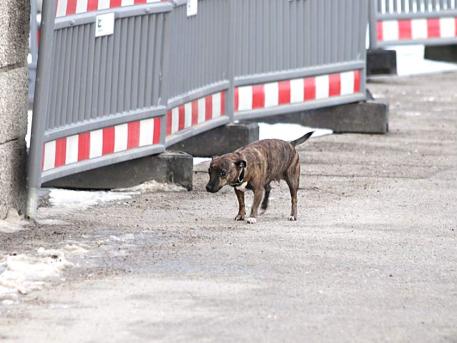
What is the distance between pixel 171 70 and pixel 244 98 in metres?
2.14

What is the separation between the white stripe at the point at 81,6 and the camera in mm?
9625

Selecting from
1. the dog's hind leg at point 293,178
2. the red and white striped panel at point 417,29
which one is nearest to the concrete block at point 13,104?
the dog's hind leg at point 293,178

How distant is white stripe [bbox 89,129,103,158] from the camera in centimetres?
1019

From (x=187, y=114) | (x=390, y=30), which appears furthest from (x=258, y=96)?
(x=390, y=30)

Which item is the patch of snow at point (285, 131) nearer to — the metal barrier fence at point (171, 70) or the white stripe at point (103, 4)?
the metal barrier fence at point (171, 70)

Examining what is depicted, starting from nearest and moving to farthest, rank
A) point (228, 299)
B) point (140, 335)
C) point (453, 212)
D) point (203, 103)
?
1. point (140, 335)
2. point (228, 299)
3. point (453, 212)
4. point (203, 103)

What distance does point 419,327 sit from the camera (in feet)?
22.1

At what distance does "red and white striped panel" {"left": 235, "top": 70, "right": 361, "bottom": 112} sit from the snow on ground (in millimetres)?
5091

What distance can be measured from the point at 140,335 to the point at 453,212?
166 inches

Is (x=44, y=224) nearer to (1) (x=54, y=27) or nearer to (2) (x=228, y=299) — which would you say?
(1) (x=54, y=27)

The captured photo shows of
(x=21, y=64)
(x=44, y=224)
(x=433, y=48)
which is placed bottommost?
(x=44, y=224)

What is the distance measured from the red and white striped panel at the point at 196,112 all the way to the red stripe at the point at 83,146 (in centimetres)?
124

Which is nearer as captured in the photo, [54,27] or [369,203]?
[54,27]

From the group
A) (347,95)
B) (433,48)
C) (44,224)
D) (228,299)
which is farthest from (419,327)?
(433,48)
